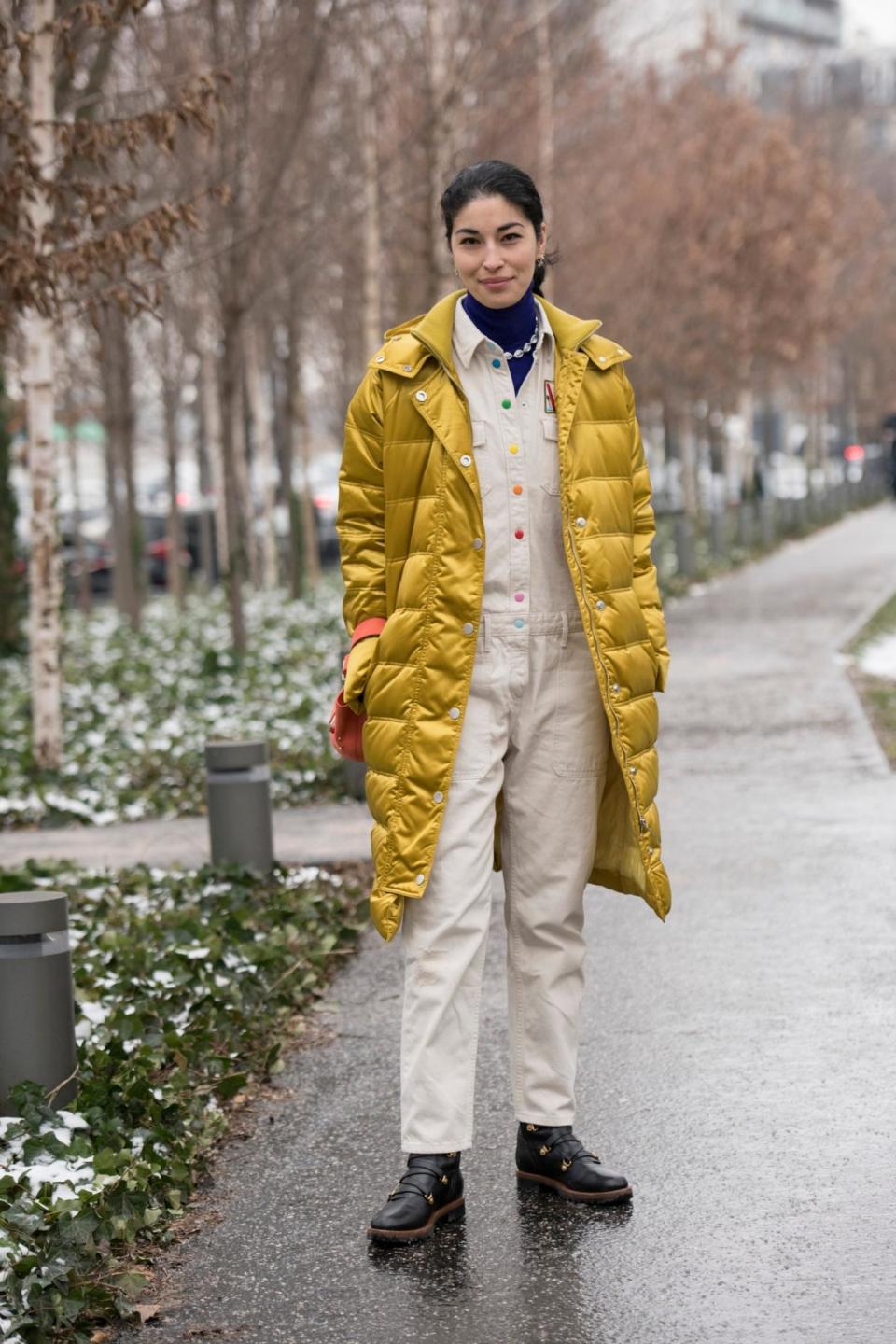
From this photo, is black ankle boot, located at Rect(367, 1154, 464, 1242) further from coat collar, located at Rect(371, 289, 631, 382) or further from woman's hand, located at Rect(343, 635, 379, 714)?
coat collar, located at Rect(371, 289, 631, 382)

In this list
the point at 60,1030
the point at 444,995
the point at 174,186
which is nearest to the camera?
the point at 444,995

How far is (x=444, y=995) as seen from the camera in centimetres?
400

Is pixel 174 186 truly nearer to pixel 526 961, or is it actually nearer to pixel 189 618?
pixel 189 618

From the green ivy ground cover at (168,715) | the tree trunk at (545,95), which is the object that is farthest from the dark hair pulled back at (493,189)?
the tree trunk at (545,95)

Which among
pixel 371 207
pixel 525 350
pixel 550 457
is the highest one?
pixel 371 207

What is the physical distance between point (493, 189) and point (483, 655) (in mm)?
912

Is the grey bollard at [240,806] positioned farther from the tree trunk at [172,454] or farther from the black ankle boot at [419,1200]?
the tree trunk at [172,454]

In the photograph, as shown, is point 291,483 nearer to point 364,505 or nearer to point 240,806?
point 240,806

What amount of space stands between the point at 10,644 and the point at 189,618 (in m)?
3.15

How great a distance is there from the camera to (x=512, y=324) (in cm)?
410

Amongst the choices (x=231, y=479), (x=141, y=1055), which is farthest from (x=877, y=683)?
(x=141, y=1055)

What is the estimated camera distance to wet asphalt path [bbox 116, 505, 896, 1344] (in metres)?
3.71

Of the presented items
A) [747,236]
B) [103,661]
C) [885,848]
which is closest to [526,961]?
[885,848]

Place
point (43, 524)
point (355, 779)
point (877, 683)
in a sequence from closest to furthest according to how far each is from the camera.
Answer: point (355, 779)
point (43, 524)
point (877, 683)
